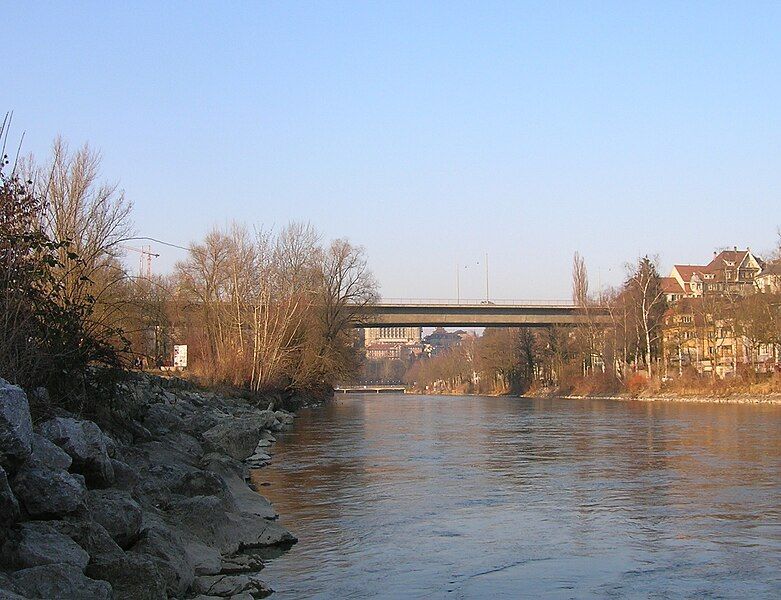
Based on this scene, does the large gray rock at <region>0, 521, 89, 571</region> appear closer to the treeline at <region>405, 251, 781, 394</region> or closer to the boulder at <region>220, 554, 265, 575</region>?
the boulder at <region>220, 554, 265, 575</region>

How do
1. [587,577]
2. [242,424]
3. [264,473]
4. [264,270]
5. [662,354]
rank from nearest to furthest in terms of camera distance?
1. [587,577]
2. [264,473]
3. [242,424]
4. [264,270]
5. [662,354]

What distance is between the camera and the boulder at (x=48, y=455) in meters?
9.36

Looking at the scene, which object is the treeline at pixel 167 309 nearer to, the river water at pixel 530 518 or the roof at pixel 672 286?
the river water at pixel 530 518

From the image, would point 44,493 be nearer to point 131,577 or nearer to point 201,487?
point 131,577

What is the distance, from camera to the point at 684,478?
19.3 m

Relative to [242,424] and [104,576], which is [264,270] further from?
[104,576]

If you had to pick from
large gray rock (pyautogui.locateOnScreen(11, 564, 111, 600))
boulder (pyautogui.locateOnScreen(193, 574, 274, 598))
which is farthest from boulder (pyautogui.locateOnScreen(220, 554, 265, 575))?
large gray rock (pyautogui.locateOnScreen(11, 564, 111, 600))

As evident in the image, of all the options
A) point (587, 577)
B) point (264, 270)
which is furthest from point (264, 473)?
point (264, 270)

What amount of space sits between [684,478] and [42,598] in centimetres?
1515

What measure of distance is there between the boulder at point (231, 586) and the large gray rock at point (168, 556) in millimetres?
174

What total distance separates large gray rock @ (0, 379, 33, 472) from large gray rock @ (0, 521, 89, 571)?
0.66 metres

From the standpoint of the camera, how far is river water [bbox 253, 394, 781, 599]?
10727 millimetres

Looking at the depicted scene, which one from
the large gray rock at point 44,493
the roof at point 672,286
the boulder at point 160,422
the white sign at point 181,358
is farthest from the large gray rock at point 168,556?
the roof at point 672,286

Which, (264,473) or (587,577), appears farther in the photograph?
(264,473)
